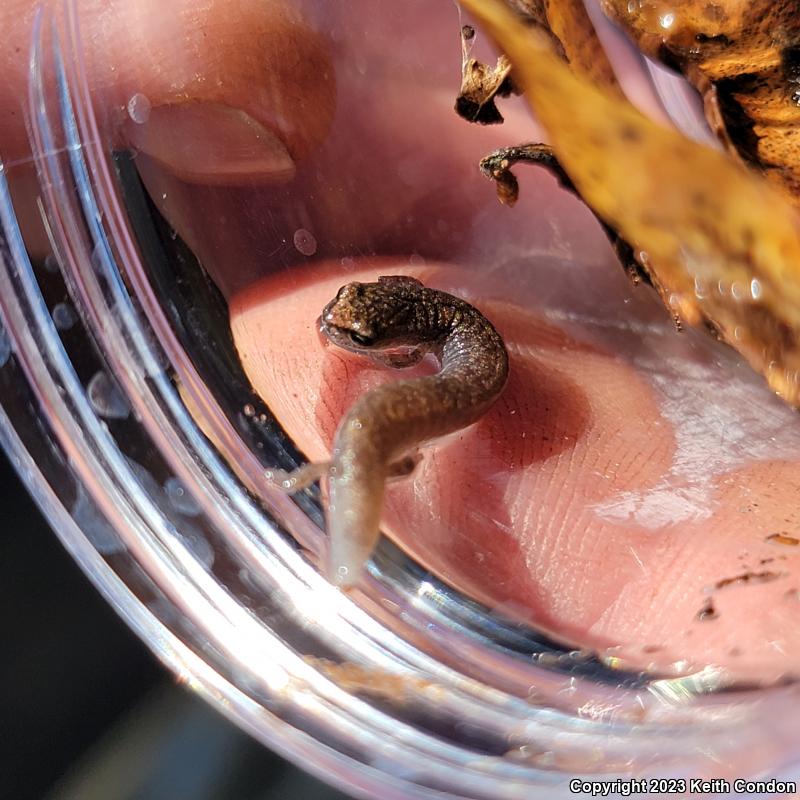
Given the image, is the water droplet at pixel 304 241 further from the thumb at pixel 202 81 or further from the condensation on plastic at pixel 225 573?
the condensation on plastic at pixel 225 573

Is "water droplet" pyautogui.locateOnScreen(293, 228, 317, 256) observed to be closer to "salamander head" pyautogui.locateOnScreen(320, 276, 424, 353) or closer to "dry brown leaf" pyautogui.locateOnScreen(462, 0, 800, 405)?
"salamander head" pyautogui.locateOnScreen(320, 276, 424, 353)

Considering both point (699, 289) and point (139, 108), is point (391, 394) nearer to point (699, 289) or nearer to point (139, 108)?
point (699, 289)

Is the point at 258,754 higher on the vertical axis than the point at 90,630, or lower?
lower

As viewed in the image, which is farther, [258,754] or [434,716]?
[258,754]

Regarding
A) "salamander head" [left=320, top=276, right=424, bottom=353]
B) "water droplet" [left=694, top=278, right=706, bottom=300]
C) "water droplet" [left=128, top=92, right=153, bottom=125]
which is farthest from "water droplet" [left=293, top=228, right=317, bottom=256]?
"water droplet" [left=694, top=278, right=706, bottom=300]

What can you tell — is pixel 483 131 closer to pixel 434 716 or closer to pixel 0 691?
pixel 434 716

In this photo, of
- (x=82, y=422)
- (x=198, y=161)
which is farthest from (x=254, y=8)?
(x=82, y=422)

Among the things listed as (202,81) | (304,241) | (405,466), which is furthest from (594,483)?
(202,81)
